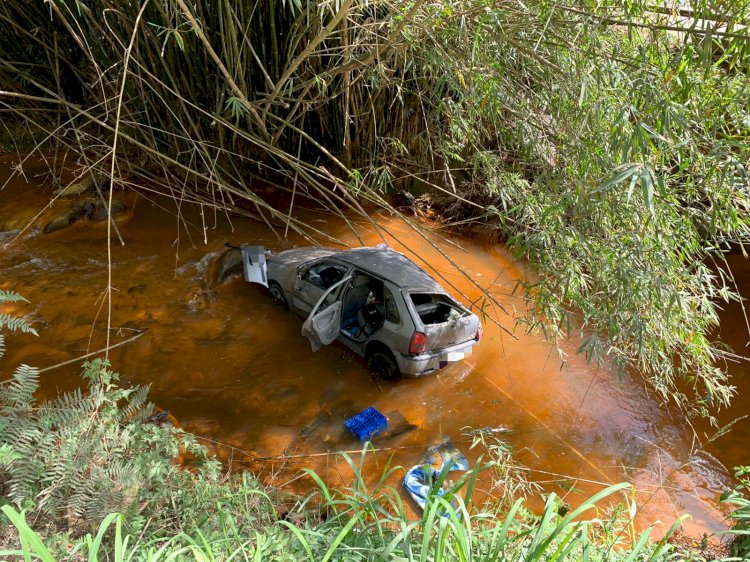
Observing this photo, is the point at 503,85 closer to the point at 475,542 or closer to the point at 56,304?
the point at 475,542

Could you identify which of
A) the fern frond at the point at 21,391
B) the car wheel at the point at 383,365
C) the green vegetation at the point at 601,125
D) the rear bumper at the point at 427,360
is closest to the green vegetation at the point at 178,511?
the fern frond at the point at 21,391

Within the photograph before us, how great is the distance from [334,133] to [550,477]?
528 centimetres

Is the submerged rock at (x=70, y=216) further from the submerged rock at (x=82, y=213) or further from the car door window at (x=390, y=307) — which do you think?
the car door window at (x=390, y=307)

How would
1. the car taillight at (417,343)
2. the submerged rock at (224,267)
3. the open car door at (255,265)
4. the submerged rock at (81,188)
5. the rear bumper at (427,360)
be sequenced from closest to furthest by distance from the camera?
the car taillight at (417,343) → the rear bumper at (427,360) → the open car door at (255,265) → the submerged rock at (224,267) → the submerged rock at (81,188)

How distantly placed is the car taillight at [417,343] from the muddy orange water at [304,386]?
2.08ft

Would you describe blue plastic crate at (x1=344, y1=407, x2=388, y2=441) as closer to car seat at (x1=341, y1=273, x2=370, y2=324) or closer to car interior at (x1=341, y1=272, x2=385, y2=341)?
car interior at (x1=341, y1=272, x2=385, y2=341)

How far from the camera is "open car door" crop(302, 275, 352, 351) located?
199 inches

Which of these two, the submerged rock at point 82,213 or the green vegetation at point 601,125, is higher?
the green vegetation at point 601,125

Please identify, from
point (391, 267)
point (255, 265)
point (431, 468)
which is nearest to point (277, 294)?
point (255, 265)

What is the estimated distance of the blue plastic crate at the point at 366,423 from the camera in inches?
182

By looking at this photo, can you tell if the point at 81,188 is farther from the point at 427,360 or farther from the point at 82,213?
the point at 427,360

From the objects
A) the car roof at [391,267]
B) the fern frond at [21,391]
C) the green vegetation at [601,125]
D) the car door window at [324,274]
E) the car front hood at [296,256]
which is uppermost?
the green vegetation at [601,125]

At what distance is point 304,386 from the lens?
523cm

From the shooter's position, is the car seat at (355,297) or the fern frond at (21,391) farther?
the car seat at (355,297)
